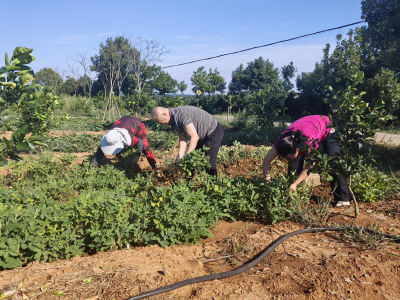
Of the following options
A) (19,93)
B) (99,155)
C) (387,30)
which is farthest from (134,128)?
(387,30)

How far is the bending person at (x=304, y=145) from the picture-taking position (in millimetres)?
3654

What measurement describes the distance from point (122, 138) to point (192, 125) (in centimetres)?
161

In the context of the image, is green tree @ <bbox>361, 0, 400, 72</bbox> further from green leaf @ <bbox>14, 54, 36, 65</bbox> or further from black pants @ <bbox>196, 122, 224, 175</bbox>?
green leaf @ <bbox>14, 54, 36, 65</bbox>

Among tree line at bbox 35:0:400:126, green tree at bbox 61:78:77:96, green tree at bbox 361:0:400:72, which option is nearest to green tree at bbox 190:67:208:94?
tree line at bbox 35:0:400:126

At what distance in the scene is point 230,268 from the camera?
9.71 feet

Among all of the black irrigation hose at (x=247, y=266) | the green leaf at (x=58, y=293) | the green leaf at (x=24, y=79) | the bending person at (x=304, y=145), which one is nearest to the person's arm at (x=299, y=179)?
the bending person at (x=304, y=145)

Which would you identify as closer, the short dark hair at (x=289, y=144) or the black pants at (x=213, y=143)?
the short dark hair at (x=289, y=144)

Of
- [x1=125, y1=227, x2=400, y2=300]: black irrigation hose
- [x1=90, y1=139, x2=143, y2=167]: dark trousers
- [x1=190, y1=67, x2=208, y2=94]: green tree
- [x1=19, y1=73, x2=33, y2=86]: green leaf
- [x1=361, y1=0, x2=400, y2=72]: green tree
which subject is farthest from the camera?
[x1=190, y1=67, x2=208, y2=94]: green tree

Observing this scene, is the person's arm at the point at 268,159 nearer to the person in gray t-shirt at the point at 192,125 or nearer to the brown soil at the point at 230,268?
the brown soil at the point at 230,268

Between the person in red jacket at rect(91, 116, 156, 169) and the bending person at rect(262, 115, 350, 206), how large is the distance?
2.71m

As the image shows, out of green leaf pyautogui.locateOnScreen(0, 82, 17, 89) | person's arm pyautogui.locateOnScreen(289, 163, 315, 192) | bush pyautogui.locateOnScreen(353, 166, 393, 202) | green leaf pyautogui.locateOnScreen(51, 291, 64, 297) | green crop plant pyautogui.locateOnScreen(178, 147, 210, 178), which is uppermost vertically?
green leaf pyautogui.locateOnScreen(0, 82, 17, 89)

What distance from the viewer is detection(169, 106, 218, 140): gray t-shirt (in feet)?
15.8

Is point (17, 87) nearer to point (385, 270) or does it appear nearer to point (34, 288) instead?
point (34, 288)

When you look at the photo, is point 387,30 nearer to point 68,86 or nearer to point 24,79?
point 24,79
